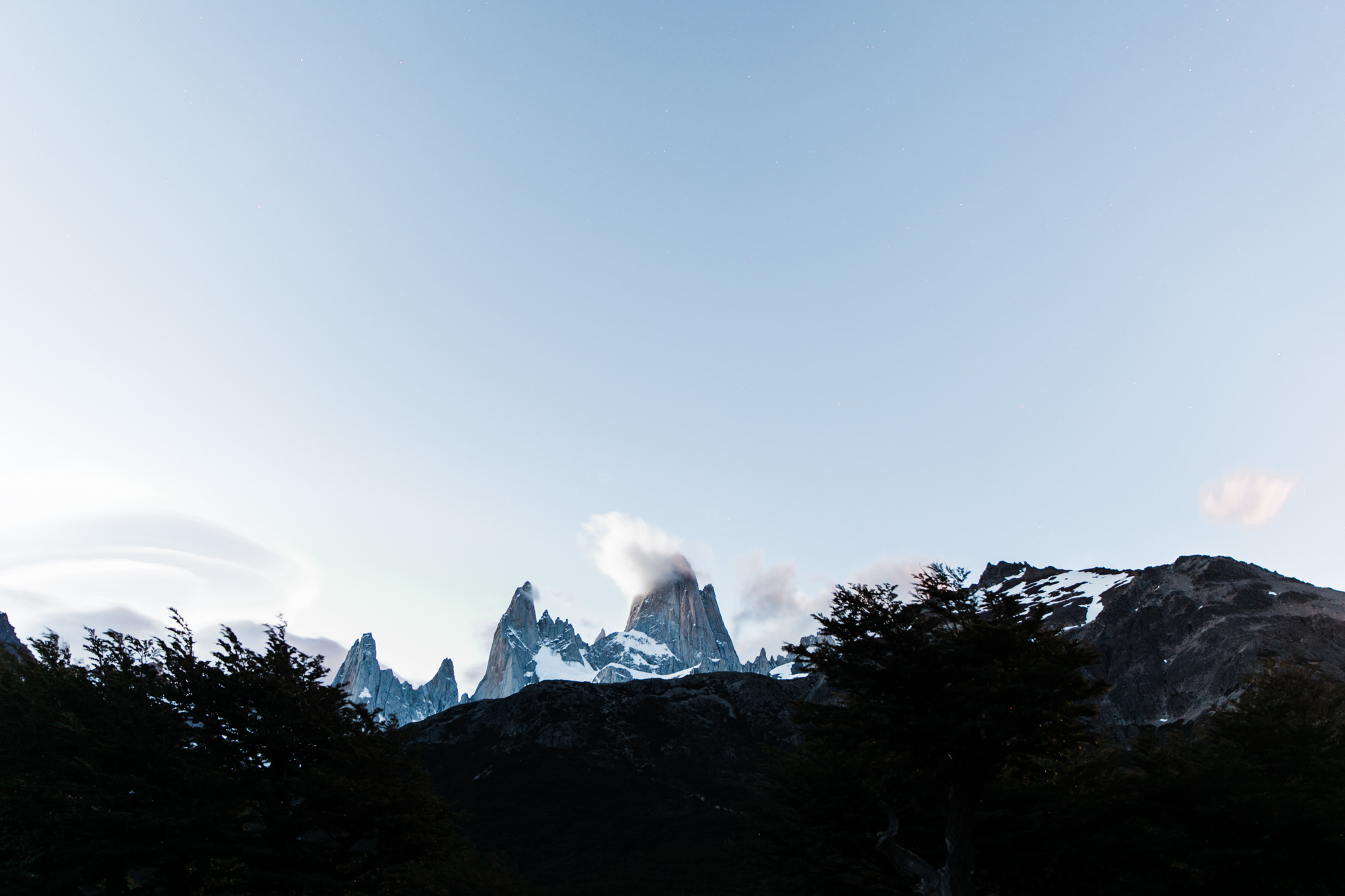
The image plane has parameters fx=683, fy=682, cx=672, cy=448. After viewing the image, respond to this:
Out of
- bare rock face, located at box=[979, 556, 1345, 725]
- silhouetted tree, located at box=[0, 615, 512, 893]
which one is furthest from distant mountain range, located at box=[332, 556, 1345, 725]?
silhouetted tree, located at box=[0, 615, 512, 893]

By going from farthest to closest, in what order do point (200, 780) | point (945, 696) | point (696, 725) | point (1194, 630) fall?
point (696, 725), point (1194, 630), point (200, 780), point (945, 696)

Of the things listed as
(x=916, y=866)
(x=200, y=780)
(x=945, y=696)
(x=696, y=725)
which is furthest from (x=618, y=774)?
(x=945, y=696)

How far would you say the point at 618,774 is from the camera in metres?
90.4

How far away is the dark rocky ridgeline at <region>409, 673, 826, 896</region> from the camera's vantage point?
59500 mm

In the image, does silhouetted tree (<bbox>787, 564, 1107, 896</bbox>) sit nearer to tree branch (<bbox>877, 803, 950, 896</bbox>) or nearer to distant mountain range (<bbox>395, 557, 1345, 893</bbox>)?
tree branch (<bbox>877, 803, 950, 896</bbox>)

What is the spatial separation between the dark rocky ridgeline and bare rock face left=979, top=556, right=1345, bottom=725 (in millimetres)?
40930

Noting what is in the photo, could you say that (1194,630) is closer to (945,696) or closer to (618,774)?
(618,774)

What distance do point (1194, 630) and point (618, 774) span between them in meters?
77.0

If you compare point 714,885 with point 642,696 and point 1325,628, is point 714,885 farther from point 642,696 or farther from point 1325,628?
point 1325,628

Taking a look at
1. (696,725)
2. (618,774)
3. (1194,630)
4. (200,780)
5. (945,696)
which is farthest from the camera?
(696,725)

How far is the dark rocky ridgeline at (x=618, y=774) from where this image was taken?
195 ft

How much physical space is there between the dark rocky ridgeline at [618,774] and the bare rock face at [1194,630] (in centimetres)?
4093

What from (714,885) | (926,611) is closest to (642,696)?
(714,885)

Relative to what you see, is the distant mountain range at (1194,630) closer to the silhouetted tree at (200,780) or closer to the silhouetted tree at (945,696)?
the silhouetted tree at (200,780)
